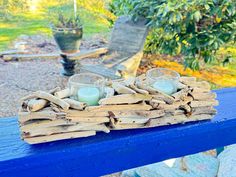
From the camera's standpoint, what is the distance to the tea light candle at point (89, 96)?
0.74 metres

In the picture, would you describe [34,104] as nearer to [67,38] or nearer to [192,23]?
[192,23]

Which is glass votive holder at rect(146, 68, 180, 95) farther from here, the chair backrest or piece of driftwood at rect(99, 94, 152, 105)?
the chair backrest

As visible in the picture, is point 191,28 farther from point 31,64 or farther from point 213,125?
point 213,125

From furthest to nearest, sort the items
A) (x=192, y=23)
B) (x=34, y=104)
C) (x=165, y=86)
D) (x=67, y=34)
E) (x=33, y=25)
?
(x=33, y=25), (x=67, y=34), (x=192, y=23), (x=165, y=86), (x=34, y=104)

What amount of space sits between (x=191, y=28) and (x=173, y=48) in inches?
9.2

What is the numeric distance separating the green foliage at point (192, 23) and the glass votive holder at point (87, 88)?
1.75 m

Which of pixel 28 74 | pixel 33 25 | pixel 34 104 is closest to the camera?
pixel 34 104

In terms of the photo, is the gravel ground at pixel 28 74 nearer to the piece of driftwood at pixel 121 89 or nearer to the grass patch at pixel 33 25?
the grass patch at pixel 33 25

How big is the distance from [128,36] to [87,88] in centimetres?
275

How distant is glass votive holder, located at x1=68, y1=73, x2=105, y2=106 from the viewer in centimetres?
75

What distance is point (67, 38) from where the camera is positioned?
11.6ft

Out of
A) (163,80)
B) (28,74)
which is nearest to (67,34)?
(28,74)

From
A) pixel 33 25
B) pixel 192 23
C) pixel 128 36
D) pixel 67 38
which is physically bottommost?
Answer: pixel 33 25

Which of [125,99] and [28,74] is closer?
[125,99]
